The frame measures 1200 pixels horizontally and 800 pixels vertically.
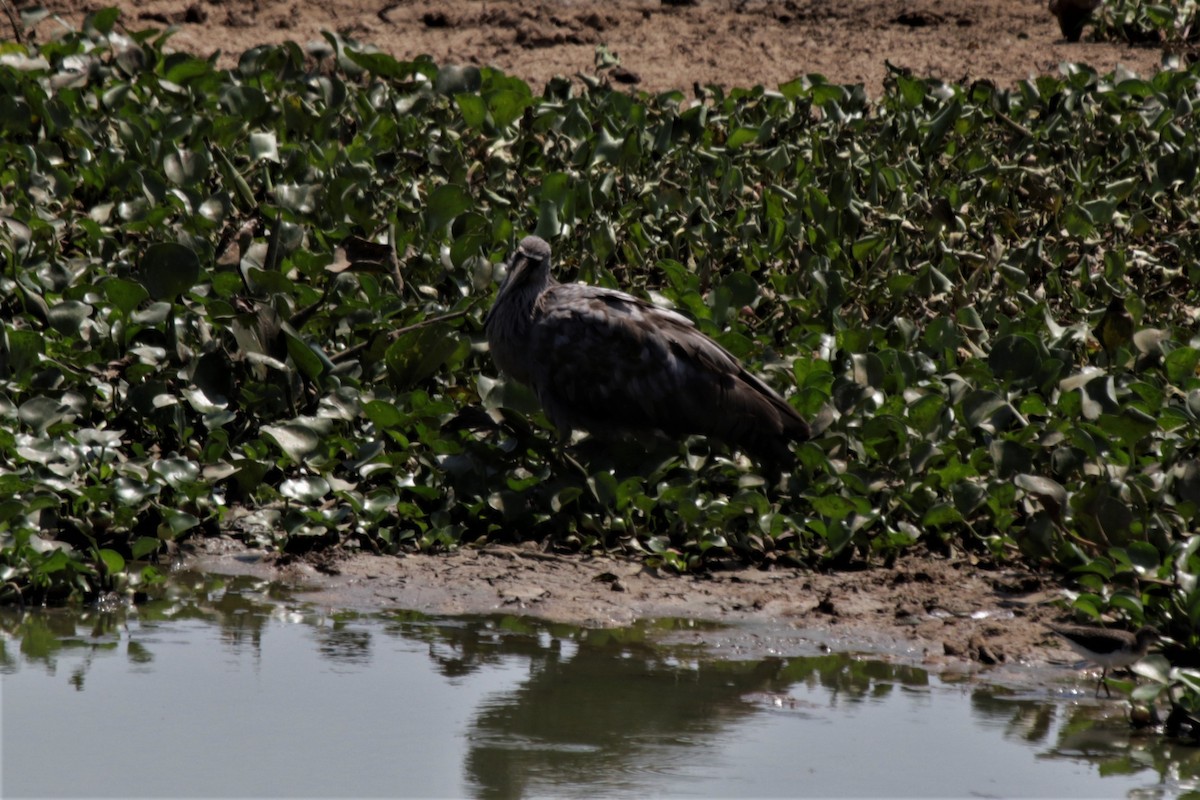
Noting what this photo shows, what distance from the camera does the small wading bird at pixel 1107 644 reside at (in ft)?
14.5

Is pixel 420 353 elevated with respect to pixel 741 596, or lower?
elevated

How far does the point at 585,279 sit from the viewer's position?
708cm

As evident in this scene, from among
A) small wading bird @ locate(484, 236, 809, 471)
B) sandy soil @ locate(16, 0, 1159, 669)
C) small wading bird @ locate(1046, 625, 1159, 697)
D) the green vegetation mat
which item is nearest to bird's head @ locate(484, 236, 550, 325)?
small wading bird @ locate(484, 236, 809, 471)

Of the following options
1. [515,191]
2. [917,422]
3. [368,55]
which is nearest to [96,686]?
[917,422]

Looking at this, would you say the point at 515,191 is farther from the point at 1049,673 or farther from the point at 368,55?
the point at 1049,673

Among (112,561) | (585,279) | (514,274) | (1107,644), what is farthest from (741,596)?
(585,279)

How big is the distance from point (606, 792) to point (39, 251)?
418cm

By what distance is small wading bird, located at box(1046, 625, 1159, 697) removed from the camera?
14.5 feet

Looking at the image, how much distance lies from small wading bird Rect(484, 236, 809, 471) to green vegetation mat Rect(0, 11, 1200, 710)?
0.40 feet

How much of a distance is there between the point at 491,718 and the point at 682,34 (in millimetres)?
7775

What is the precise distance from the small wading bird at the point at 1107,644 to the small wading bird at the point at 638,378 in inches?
50.0

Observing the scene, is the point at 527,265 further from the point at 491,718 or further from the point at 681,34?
the point at 681,34

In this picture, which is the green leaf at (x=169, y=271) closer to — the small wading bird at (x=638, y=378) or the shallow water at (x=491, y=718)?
the small wading bird at (x=638, y=378)

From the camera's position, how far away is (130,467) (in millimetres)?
5332
